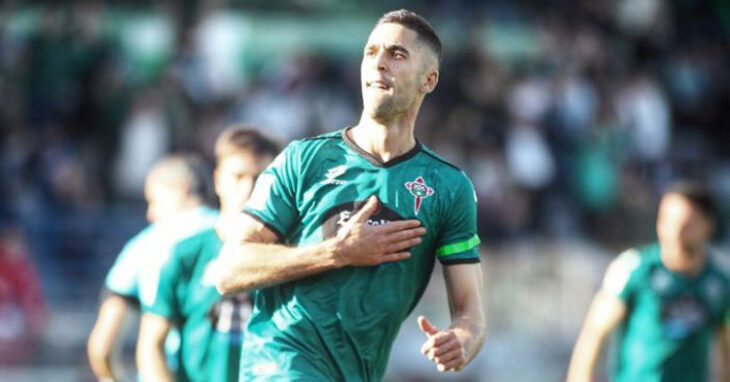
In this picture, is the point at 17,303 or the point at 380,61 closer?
the point at 380,61

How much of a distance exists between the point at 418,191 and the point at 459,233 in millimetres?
242

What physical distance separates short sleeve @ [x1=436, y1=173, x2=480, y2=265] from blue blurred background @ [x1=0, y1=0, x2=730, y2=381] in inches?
320

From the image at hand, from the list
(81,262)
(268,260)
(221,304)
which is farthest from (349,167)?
(81,262)

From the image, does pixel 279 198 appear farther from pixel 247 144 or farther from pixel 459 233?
pixel 247 144

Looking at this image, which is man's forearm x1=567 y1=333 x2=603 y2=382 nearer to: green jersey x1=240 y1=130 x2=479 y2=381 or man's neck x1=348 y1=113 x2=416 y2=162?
green jersey x1=240 y1=130 x2=479 y2=381

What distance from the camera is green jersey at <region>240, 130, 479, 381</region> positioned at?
5285 millimetres

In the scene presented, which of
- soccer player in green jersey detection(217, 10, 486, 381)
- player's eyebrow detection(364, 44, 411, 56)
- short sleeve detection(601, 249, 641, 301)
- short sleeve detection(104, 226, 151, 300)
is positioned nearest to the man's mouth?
soccer player in green jersey detection(217, 10, 486, 381)

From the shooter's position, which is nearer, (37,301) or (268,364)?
(268,364)

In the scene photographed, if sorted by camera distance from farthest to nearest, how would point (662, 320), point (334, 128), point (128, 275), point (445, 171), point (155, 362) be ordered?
point (334, 128)
point (662, 320)
point (128, 275)
point (155, 362)
point (445, 171)


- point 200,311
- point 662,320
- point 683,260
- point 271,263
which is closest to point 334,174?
point 271,263

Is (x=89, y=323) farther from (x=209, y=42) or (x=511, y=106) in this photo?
(x=511, y=106)

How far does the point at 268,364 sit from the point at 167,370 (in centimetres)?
161

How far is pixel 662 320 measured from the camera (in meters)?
8.58

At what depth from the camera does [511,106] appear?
52.7ft
